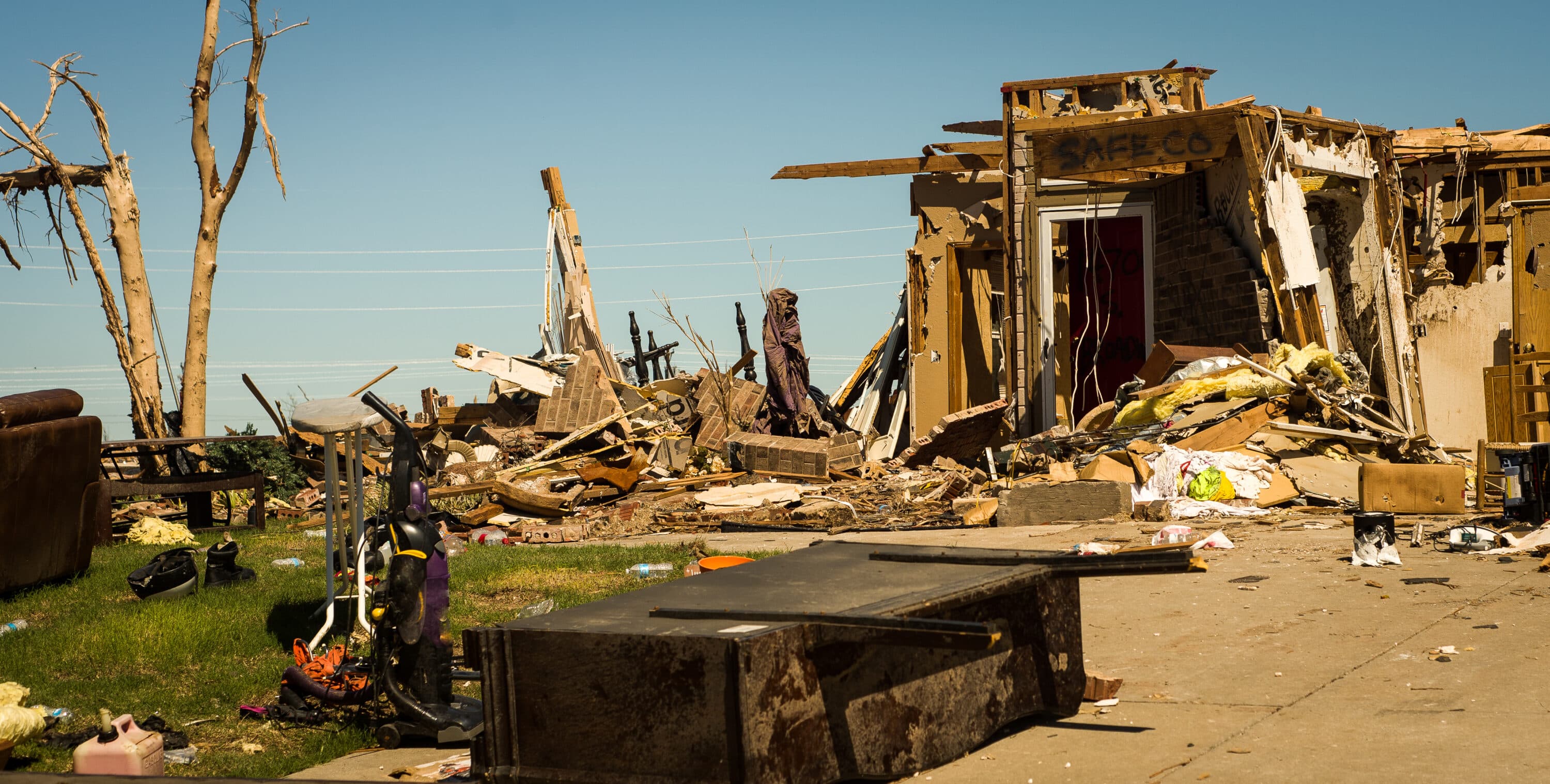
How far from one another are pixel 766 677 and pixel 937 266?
15.4m

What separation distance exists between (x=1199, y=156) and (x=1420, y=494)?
4953 mm

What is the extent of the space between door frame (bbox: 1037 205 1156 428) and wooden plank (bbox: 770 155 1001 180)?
269 cm

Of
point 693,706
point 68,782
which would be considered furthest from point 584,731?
point 68,782

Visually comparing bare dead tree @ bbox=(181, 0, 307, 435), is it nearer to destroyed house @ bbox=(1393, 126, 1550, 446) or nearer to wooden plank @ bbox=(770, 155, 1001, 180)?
wooden plank @ bbox=(770, 155, 1001, 180)

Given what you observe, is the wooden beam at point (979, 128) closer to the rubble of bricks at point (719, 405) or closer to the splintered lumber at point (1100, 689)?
the rubble of bricks at point (719, 405)

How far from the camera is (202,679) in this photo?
570cm

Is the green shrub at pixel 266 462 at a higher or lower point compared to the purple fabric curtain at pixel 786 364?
lower

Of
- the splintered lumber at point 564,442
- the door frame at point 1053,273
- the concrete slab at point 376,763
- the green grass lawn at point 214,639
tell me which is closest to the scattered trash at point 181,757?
the green grass lawn at point 214,639

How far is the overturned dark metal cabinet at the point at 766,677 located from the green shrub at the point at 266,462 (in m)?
12.8

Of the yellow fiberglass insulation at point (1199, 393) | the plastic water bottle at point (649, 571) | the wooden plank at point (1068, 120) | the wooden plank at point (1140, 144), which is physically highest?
the wooden plank at point (1068, 120)

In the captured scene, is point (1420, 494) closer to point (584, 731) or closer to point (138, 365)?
point (584, 731)

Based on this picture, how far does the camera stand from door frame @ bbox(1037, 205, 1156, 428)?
14422 mm

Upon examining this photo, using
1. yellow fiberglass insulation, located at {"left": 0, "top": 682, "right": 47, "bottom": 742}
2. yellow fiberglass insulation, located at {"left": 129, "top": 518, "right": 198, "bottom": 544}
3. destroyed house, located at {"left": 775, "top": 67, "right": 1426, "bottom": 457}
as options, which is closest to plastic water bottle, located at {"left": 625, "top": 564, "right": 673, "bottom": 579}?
yellow fiberglass insulation, located at {"left": 0, "top": 682, "right": 47, "bottom": 742}

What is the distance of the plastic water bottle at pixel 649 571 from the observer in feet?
26.6
